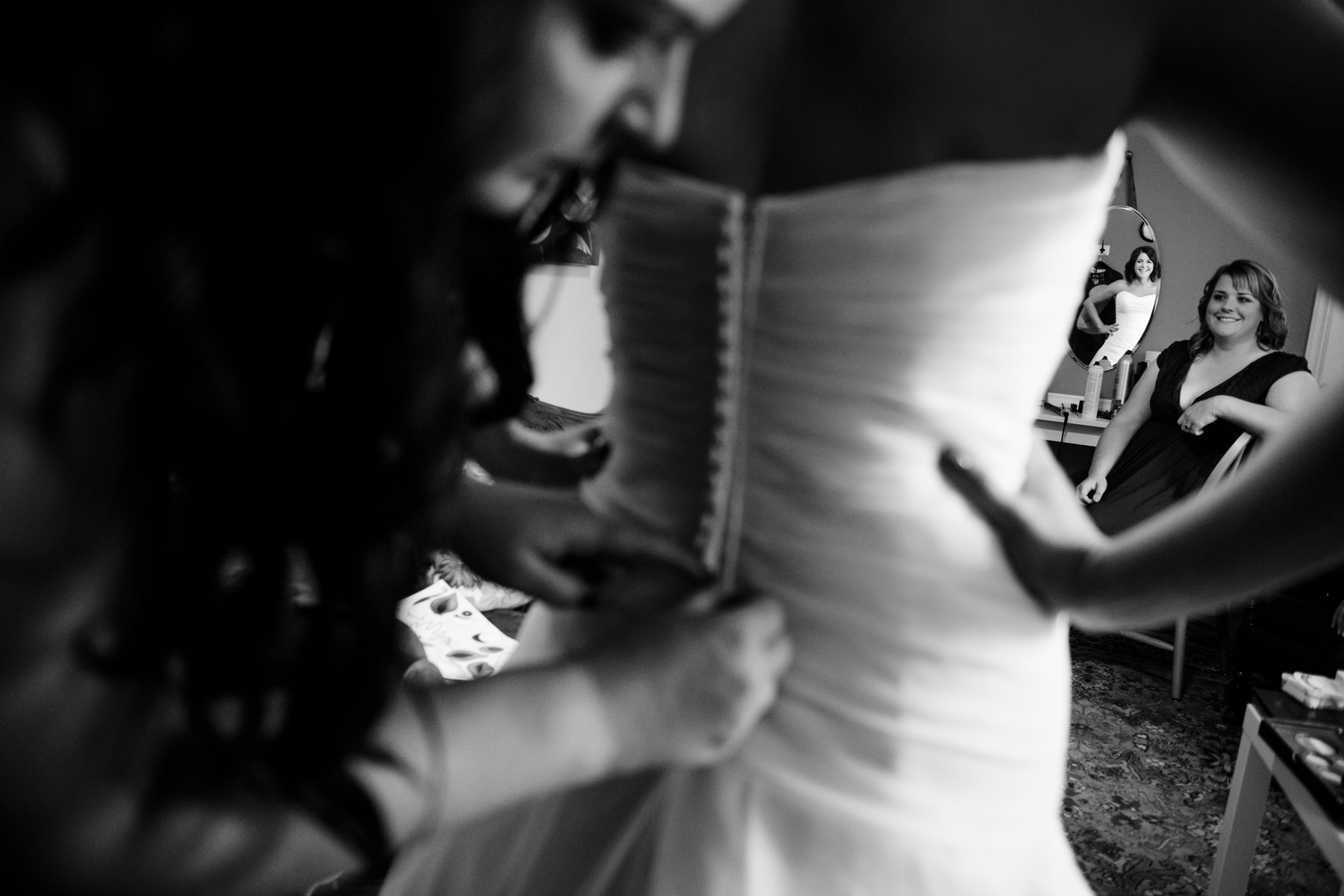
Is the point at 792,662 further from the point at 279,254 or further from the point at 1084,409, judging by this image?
the point at 1084,409

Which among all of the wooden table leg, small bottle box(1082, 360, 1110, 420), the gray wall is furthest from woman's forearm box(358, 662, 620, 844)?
the gray wall

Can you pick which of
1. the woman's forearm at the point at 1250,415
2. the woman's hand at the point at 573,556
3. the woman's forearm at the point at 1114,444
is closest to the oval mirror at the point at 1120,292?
the woman's forearm at the point at 1114,444

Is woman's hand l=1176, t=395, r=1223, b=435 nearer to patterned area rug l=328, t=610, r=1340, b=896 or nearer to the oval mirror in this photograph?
patterned area rug l=328, t=610, r=1340, b=896

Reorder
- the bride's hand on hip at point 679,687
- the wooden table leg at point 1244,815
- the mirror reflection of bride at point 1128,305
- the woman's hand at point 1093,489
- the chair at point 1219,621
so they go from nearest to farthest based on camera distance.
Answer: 1. the bride's hand on hip at point 679,687
2. the wooden table leg at point 1244,815
3. the chair at point 1219,621
4. the woman's hand at point 1093,489
5. the mirror reflection of bride at point 1128,305

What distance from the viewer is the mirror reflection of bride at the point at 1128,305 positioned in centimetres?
415

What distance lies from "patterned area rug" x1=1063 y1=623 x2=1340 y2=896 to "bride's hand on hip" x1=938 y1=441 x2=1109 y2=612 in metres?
1.77

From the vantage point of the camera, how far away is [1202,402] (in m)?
3.00

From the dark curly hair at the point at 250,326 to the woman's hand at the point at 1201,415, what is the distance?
316 cm

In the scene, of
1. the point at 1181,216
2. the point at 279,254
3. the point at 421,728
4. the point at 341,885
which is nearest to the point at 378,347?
the point at 279,254

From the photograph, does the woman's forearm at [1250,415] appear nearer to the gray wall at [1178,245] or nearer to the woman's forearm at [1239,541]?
the gray wall at [1178,245]

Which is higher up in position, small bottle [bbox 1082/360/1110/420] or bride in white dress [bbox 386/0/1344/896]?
bride in white dress [bbox 386/0/1344/896]

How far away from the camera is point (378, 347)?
1.47ft

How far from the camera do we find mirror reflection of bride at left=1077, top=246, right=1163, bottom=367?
4.15 metres

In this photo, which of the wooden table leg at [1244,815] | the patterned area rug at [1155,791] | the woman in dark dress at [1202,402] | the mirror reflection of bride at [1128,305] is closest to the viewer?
the wooden table leg at [1244,815]
